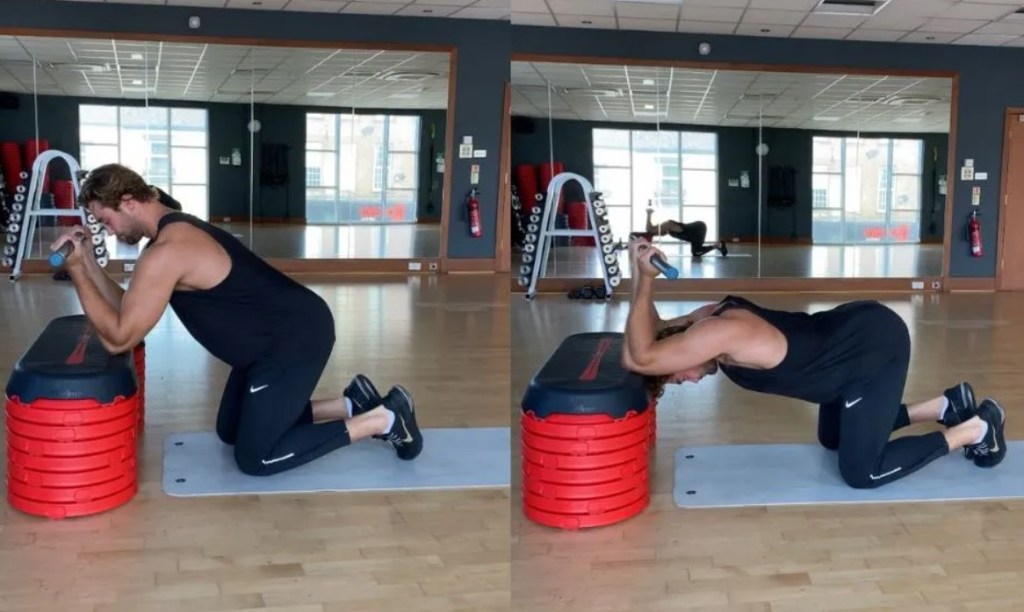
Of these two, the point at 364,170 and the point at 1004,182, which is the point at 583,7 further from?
the point at 1004,182

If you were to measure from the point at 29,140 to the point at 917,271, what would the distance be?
29.0 feet

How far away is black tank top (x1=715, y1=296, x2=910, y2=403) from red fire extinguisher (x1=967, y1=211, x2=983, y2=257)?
7.18 m

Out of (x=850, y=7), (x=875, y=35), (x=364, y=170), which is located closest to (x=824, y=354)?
(x=850, y=7)

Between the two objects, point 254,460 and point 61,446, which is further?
point 254,460

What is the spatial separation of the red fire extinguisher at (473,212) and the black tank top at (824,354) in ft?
22.0

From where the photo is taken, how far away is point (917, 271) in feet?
30.8

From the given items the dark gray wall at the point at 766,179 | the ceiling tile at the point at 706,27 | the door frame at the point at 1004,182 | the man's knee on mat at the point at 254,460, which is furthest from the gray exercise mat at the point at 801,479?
the door frame at the point at 1004,182

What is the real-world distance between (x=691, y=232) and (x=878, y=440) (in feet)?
20.9

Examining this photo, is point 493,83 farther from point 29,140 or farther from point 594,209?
point 29,140

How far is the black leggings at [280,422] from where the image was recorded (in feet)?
9.41

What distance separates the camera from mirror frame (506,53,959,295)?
841cm

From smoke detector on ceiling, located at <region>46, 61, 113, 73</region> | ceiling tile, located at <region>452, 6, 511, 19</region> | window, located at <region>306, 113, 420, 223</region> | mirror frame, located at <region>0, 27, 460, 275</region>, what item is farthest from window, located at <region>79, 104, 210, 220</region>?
ceiling tile, located at <region>452, 6, 511, 19</region>

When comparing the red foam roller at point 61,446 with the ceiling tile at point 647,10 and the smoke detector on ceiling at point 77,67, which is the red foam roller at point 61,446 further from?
the smoke detector on ceiling at point 77,67

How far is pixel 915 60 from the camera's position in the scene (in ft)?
29.6
